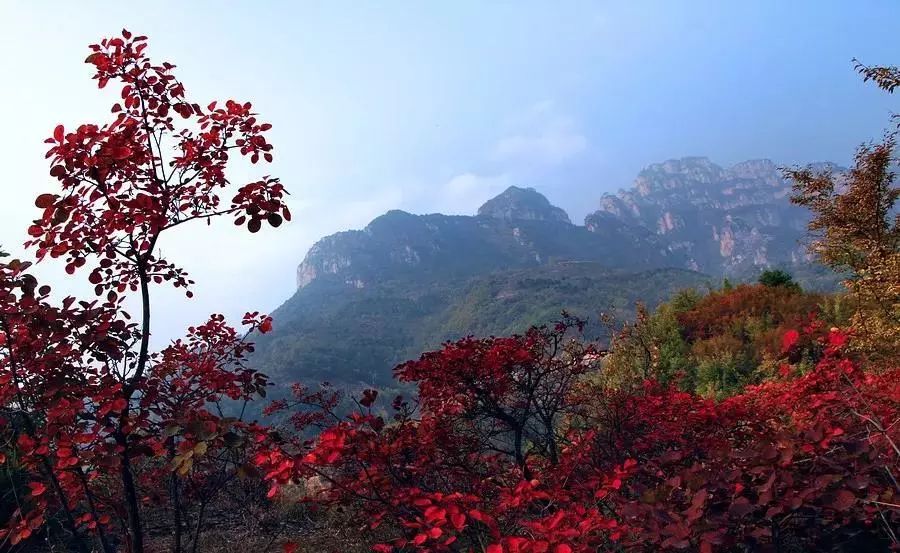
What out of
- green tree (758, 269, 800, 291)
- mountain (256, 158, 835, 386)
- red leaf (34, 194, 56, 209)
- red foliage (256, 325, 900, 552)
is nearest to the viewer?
red leaf (34, 194, 56, 209)

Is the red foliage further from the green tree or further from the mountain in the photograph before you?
the mountain

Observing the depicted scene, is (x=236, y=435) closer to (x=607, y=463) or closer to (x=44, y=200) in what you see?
(x=44, y=200)

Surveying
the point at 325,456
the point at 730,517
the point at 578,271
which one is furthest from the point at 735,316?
the point at 578,271

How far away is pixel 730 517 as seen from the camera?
103 inches

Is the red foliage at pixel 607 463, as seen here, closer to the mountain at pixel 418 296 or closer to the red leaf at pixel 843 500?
the red leaf at pixel 843 500

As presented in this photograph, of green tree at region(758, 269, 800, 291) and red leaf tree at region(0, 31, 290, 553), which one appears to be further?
green tree at region(758, 269, 800, 291)

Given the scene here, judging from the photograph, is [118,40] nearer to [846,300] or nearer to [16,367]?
[16,367]

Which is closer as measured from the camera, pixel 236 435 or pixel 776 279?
pixel 236 435

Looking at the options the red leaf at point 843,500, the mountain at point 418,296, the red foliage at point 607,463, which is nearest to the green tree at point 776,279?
the red foliage at point 607,463

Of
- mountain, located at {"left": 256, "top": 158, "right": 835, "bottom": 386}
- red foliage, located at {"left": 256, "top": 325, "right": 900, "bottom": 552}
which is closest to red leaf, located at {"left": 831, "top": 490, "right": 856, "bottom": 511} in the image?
red foliage, located at {"left": 256, "top": 325, "right": 900, "bottom": 552}

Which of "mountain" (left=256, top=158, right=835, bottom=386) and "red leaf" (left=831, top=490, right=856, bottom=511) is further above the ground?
"mountain" (left=256, top=158, right=835, bottom=386)

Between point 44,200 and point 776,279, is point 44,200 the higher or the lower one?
the higher one

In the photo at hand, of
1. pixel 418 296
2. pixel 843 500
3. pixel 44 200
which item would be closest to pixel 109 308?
pixel 44 200

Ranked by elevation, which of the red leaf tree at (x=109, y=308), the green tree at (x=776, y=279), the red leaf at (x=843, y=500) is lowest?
the red leaf at (x=843, y=500)
